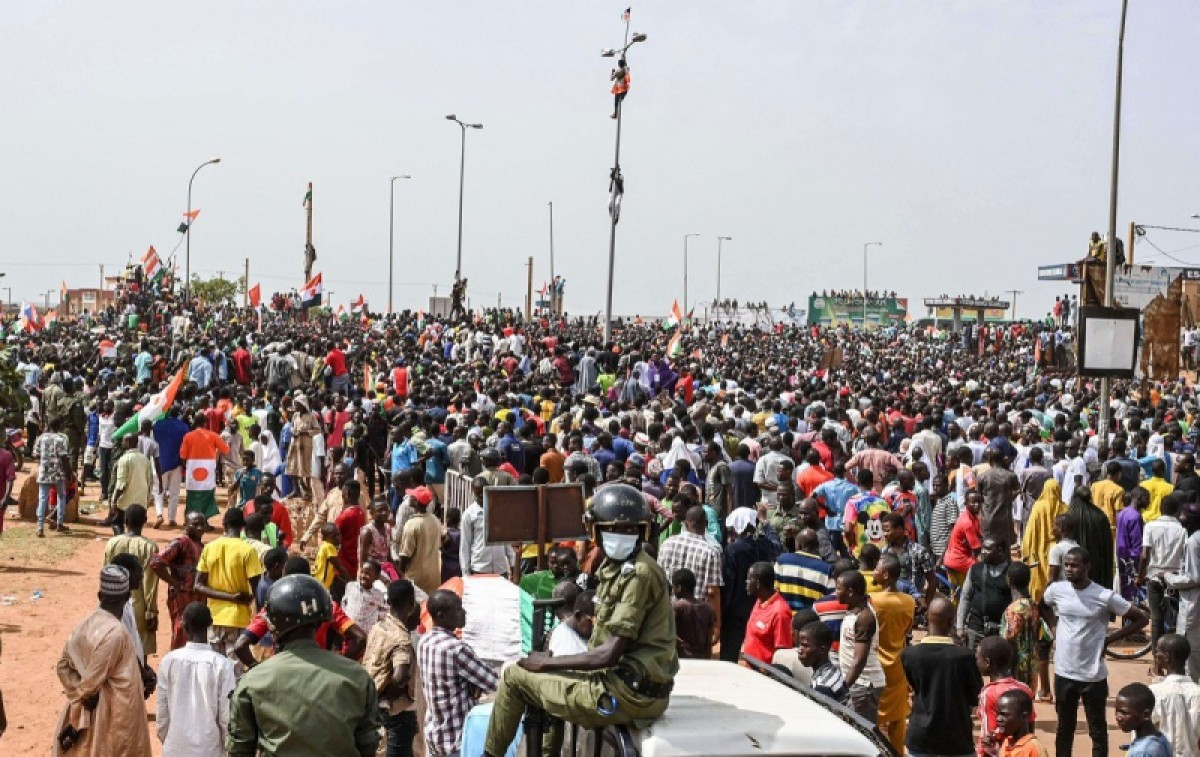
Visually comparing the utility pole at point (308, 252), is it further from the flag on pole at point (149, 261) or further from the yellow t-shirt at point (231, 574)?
the yellow t-shirt at point (231, 574)

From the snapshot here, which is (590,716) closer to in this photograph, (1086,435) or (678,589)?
(678,589)

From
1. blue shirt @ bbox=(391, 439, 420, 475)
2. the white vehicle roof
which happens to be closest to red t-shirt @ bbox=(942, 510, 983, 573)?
blue shirt @ bbox=(391, 439, 420, 475)

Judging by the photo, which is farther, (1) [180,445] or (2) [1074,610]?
(1) [180,445]

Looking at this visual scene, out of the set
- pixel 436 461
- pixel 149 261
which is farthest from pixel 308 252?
pixel 436 461

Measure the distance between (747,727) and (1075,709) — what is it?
15.3ft

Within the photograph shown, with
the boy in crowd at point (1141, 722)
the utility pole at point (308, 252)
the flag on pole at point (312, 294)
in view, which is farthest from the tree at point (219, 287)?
the boy in crowd at point (1141, 722)

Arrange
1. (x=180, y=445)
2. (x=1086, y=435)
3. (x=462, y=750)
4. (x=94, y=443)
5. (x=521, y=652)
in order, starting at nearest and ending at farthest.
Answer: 1. (x=462, y=750)
2. (x=521, y=652)
3. (x=180, y=445)
4. (x=1086, y=435)
5. (x=94, y=443)

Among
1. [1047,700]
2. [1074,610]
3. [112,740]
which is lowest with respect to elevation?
[1047,700]

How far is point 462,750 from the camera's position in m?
5.91

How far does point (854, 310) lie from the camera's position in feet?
308

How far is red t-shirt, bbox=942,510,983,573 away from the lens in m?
11.4

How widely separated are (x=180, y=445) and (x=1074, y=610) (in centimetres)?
1206

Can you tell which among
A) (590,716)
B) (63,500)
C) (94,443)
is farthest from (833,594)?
(94,443)

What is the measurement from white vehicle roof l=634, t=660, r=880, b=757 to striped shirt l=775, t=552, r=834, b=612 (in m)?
3.66
